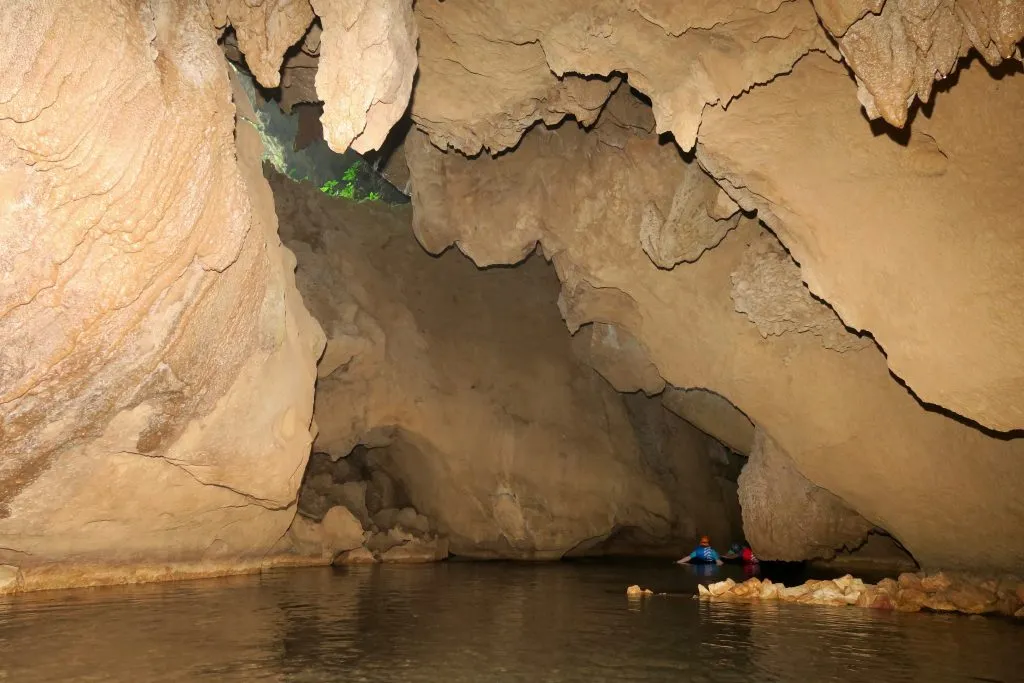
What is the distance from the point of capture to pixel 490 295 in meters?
17.7

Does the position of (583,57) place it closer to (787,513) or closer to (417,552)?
(787,513)

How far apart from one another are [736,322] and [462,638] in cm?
→ 677

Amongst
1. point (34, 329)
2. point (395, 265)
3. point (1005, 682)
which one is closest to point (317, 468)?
point (395, 265)

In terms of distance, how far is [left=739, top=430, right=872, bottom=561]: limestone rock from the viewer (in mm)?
13164

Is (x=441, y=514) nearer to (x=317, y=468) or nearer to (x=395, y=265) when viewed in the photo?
(x=317, y=468)

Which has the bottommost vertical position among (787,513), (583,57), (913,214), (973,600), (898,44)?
(973,600)

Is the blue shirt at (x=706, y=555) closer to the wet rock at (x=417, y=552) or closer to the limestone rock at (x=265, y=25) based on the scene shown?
the wet rock at (x=417, y=552)

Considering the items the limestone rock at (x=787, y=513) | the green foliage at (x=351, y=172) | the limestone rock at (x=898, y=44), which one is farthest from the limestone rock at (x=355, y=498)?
the limestone rock at (x=898, y=44)

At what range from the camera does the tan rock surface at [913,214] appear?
699cm

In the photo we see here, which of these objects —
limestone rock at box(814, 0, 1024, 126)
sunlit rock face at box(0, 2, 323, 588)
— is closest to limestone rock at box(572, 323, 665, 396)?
sunlit rock face at box(0, 2, 323, 588)

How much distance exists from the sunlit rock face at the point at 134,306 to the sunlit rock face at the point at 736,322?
3.71 metres

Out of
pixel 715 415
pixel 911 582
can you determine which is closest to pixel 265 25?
pixel 911 582

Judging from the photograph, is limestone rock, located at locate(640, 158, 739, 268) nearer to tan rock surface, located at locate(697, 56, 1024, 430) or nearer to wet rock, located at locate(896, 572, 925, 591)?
tan rock surface, located at locate(697, 56, 1024, 430)

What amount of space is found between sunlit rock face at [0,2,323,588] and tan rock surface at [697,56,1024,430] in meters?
5.27
